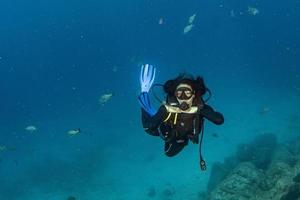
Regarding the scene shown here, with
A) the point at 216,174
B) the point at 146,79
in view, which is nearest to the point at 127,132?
the point at 216,174

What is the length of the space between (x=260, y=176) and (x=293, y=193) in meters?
3.77

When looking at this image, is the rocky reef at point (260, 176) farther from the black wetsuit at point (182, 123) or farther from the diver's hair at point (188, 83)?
the diver's hair at point (188, 83)

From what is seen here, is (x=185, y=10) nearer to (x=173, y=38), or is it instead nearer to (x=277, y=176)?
(x=173, y=38)

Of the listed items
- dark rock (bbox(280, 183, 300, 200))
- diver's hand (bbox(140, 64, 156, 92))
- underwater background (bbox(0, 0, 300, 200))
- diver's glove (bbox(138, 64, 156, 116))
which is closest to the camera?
diver's glove (bbox(138, 64, 156, 116))

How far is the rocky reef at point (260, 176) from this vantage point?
39.7 ft

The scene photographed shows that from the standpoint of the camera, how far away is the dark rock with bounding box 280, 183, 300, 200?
438 inches

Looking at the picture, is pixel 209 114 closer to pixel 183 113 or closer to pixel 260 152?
pixel 183 113

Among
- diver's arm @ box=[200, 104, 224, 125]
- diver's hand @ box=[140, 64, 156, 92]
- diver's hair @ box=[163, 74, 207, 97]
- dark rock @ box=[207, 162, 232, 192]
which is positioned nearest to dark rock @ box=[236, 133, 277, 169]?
dark rock @ box=[207, 162, 232, 192]

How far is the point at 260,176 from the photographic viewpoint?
14.9 meters

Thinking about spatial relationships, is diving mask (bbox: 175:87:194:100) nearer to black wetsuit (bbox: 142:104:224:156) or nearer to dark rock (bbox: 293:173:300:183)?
black wetsuit (bbox: 142:104:224:156)

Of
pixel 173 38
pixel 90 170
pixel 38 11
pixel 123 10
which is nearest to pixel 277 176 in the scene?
pixel 90 170

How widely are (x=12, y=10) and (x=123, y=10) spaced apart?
4996 centimetres

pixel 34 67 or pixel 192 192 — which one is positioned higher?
pixel 34 67

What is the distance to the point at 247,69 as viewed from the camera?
204 ft
